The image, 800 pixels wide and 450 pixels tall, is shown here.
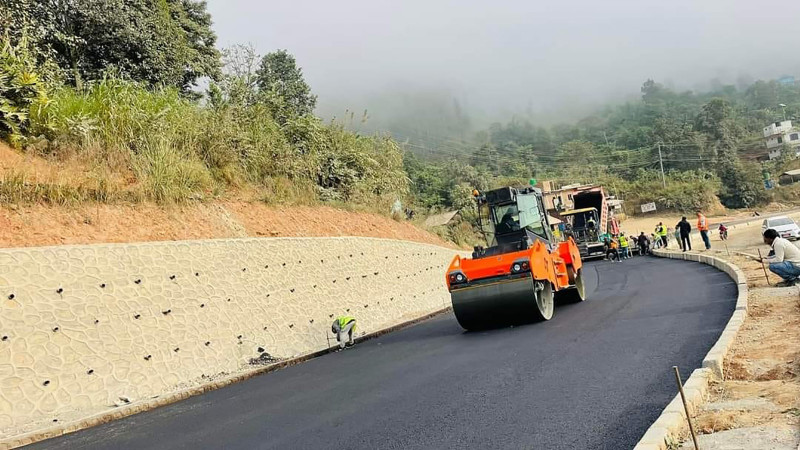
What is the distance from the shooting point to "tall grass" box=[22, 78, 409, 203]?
521 inches

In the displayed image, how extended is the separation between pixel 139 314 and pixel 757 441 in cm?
918

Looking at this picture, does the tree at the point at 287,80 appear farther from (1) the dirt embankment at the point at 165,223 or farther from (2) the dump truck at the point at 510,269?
(2) the dump truck at the point at 510,269

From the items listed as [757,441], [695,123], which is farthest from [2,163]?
[695,123]

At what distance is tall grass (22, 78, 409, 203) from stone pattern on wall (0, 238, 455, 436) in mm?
2795

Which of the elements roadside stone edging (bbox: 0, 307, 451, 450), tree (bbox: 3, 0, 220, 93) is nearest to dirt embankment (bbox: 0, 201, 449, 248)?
roadside stone edging (bbox: 0, 307, 451, 450)

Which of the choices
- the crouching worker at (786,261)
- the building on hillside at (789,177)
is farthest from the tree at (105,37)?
the building on hillside at (789,177)

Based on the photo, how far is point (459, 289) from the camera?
1132cm

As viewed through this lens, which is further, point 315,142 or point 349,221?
point 315,142

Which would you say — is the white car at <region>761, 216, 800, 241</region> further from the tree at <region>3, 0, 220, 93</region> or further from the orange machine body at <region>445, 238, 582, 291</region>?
the tree at <region>3, 0, 220, 93</region>

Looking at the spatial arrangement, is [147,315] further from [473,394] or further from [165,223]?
[473,394]

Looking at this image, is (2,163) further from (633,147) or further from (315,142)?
(633,147)

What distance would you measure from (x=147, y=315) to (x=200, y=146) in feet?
24.0

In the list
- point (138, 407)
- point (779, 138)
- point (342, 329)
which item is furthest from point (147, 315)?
point (779, 138)

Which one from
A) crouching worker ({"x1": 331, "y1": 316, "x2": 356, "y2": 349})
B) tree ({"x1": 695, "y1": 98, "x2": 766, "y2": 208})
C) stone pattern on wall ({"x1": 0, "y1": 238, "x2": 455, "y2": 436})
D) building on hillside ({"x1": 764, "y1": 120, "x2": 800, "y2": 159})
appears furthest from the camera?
building on hillside ({"x1": 764, "y1": 120, "x2": 800, "y2": 159})
